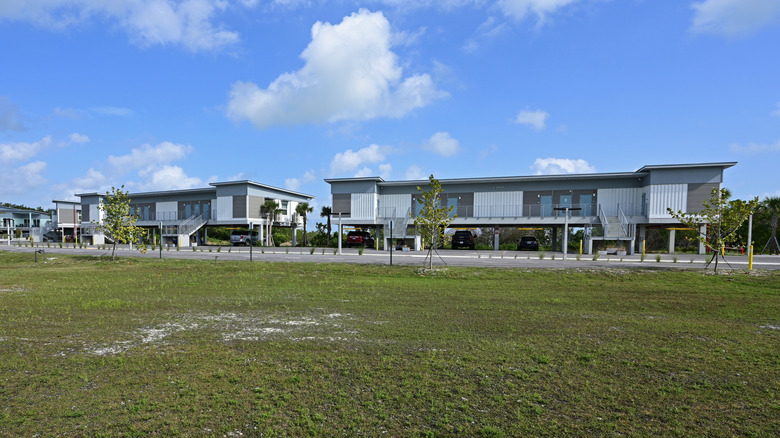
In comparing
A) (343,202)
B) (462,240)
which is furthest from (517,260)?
(343,202)

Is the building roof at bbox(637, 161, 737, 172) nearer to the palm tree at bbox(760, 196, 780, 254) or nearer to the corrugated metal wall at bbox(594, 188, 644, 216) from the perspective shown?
the corrugated metal wall at bbox(594, 188, 644, 216)

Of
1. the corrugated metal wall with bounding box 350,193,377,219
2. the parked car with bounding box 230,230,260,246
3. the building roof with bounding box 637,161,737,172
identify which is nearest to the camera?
the building roof with bounding box 637,161,737,172

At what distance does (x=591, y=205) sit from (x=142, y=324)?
120 ft

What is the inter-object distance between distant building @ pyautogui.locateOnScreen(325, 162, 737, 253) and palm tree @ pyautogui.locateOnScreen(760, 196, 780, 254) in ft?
23.8

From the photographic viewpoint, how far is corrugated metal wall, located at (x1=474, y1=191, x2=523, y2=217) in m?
37.8

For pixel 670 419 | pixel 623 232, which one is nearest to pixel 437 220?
pixel 670 419

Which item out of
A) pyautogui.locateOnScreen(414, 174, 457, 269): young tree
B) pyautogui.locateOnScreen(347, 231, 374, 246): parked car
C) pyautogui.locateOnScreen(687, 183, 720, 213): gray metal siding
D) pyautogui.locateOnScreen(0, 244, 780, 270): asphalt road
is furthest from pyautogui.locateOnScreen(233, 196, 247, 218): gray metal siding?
pyautogui.locateOnScreen(687, 183, 720, 213): gray metal siding

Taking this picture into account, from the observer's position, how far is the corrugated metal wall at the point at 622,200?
34969 mm

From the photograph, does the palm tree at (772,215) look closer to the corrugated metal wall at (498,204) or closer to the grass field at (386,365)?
the corrugated metal wall at (498,204)

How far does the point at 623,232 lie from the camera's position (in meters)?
32.5

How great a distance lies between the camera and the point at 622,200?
35.5m

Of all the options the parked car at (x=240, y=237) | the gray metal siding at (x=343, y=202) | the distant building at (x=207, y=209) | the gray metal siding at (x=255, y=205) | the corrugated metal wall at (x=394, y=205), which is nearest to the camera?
the corrugated metal wall at (x=394, y=205)

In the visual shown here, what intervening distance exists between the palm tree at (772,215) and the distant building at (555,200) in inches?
286

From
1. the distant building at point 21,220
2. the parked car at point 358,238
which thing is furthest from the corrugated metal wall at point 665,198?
the distant building at point 21,220
